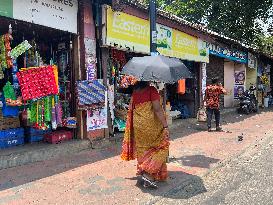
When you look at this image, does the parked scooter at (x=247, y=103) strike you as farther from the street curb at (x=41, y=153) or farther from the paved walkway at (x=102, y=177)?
the street curb at (x=41, y=153)

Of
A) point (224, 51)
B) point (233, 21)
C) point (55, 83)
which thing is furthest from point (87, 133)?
point (233, 21)

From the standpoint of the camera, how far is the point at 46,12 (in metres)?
7.14

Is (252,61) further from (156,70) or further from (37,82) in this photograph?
(156,70)

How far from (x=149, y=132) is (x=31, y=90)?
3121 mm

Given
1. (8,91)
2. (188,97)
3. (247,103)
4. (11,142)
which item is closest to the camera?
(8,91)

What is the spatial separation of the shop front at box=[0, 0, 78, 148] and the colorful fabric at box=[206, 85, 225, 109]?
4.69 m

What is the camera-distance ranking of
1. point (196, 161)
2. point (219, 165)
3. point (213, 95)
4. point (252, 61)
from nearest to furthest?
point (219, 165), point (196, 161), point (213, 95), point (252, 61)

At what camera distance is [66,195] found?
15.9 feet

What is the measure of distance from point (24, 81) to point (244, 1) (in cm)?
1884

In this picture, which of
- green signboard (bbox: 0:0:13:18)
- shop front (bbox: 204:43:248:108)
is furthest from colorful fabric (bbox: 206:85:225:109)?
shop front (bbox: 204:43:248:108)

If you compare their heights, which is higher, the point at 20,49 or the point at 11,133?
the point at 20,49

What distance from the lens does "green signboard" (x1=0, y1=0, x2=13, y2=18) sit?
6.17 meters

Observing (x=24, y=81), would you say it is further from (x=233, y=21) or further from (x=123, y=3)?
(x=233, y=21)

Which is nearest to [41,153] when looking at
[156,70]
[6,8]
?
[6,8]
